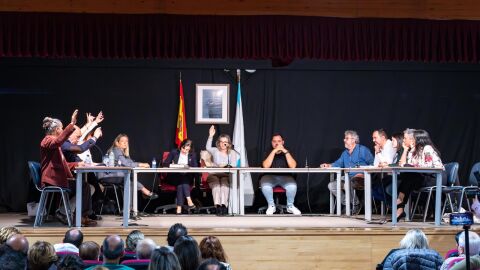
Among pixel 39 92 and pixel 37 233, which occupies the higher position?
pixel 39 92

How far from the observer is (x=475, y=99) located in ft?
36.8

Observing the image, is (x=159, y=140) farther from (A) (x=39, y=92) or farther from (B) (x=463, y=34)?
(B) (x=463, y=34)

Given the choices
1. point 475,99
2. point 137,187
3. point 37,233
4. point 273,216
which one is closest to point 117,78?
point 137,187

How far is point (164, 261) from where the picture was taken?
3.68m

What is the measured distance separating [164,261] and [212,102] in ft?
24.0

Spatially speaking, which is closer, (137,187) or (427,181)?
(427,181)

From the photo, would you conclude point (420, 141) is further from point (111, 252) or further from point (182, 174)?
point (111, 252)

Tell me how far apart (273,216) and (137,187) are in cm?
184

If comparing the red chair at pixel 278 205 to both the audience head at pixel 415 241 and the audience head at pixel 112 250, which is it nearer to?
the audience head at pixel 415 241

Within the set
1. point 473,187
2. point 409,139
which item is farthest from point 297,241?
point 409,139

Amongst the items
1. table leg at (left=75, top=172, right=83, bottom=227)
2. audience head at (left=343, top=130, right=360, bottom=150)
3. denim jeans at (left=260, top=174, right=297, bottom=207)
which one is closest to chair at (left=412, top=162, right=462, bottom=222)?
audience head at (left=343, top=130, right=360, bottom=150)

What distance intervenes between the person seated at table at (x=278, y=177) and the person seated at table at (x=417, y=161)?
68.7 inches

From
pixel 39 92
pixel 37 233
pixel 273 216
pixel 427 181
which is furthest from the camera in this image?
pixel 39 92

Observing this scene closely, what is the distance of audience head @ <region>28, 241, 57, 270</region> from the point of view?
13.9ft
